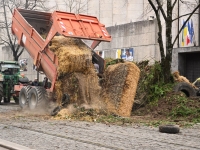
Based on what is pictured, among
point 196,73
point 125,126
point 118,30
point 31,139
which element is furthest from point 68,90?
point 118,30

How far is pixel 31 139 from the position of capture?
1038cm

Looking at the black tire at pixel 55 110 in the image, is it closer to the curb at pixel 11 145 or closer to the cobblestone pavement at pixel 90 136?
the cobblestone pavement at pixel 90 136

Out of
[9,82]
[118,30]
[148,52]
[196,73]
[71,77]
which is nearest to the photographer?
[71,77]

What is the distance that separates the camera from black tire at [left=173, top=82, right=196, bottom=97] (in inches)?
692

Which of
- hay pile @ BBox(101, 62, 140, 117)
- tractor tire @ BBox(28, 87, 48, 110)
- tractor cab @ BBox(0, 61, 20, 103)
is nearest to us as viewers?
hay pile @ BBox(101, 62, 140, 117)

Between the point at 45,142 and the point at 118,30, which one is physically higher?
the point at 118,30

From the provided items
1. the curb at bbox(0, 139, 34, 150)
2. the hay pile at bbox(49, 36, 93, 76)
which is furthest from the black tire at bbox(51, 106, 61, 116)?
the curb at bbox(0, 139, 34, 150)

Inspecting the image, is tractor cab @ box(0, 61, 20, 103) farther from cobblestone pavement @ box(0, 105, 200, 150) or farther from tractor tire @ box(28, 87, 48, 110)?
cobblestone pavement @ box(0, 105, 200, 150)

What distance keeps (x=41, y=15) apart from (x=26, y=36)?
1.32 meters

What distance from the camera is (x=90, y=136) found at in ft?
35.6

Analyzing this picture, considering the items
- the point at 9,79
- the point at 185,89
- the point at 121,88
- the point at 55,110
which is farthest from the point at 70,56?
the point at 9,79

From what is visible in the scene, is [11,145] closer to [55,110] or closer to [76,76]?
[55,110]

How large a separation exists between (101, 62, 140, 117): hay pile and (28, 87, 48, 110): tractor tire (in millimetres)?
2554

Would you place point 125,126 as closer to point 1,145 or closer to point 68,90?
point 68,90
